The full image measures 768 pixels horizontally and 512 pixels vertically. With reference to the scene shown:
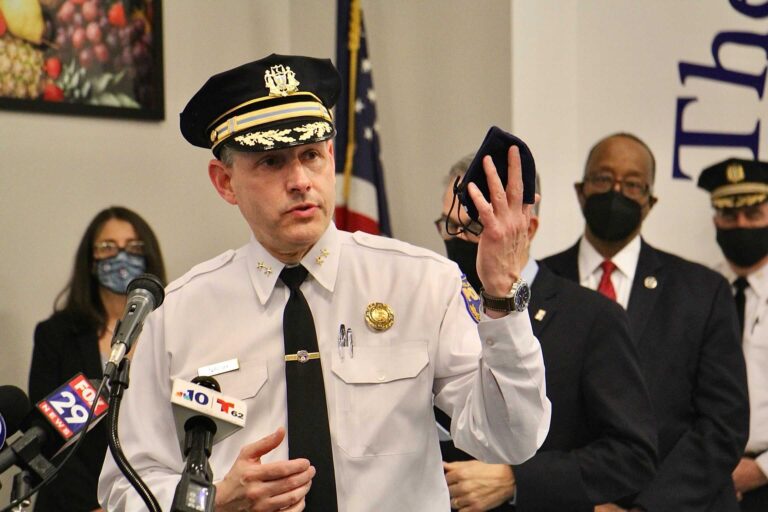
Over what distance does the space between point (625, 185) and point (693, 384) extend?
84 centimetres

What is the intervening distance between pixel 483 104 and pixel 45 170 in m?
1.89

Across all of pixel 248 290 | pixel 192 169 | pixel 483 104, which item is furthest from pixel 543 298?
pixel 192 169

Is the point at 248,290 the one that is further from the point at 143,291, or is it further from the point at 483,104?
the point at 483,104

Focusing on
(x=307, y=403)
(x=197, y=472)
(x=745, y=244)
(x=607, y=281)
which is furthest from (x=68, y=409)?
(x=745, y=244)

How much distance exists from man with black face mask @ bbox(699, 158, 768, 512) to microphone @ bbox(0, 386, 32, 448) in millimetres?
2980

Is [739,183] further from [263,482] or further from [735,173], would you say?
[263,482]

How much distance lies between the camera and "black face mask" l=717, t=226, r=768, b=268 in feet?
13.7

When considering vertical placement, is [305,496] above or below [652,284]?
below

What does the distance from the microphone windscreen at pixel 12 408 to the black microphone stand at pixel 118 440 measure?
1.15ft

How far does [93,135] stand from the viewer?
4.32 meters

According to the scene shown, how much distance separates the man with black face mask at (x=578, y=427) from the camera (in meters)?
2.77

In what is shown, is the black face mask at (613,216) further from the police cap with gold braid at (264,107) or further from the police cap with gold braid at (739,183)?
the police cap with gold braid at (264,107)

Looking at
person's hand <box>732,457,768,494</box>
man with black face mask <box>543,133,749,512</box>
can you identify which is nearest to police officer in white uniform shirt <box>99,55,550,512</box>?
man with black face mask <box>543,133,749,512</box>

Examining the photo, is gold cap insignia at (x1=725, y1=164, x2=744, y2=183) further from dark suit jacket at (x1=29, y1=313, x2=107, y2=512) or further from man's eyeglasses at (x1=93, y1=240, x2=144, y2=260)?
dark suit jacket at (x1=29, y1=313, x2=107, y2=512)
